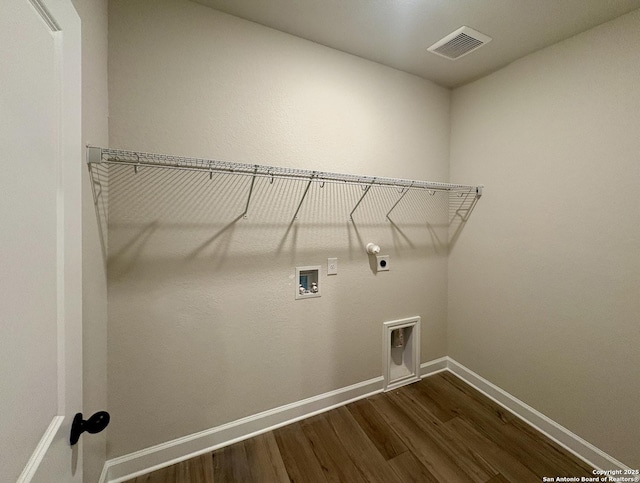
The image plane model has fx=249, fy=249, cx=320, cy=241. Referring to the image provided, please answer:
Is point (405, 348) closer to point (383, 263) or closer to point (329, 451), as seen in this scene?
point (383, 263)

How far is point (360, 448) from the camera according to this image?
1.57m

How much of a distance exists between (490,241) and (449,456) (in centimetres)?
153

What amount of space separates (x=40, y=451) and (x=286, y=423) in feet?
5.07

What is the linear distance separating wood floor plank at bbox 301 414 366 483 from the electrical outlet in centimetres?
105

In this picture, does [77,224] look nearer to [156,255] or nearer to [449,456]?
[156,255]

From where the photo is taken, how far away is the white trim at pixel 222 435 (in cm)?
135

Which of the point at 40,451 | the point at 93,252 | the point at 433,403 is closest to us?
the point at 40,451

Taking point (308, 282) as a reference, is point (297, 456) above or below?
below

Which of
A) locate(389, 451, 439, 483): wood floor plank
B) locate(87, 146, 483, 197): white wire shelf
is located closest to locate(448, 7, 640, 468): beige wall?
locate(87, 146, 483, 197): white wire shelf

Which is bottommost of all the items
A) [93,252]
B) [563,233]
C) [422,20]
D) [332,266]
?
[332,266]

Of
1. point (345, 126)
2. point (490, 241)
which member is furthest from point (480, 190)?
point (345, 126)

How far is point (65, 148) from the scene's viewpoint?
2.09 feet

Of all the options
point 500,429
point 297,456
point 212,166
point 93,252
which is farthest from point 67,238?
point 500,429

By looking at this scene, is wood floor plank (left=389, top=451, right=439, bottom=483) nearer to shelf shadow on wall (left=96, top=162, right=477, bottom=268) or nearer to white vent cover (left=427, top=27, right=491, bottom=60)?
shelf shadow on wall (left=96, top=162, right=477, bottom=268)
